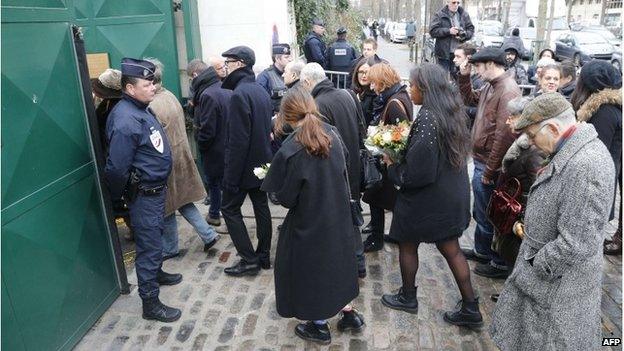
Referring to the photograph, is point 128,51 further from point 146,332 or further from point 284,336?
point 284,336

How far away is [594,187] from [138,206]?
3000mm

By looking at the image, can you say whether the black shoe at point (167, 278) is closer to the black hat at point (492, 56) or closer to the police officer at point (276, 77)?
the police officer at point (276, 77)

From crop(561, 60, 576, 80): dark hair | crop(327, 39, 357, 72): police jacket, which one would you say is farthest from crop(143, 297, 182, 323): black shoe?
crop(327, 39, 357, 72): police jacket

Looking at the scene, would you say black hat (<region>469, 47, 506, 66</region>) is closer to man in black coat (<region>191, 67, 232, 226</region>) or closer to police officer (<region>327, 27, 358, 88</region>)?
man in black coat (<region>191, 67, 232, 226</region>)

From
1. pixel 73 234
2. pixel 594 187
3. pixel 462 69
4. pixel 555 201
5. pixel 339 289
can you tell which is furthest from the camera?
pixel 462 69

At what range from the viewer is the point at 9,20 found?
294 cm

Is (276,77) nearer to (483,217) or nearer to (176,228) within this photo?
(176,228)

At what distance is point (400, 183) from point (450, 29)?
543 cm

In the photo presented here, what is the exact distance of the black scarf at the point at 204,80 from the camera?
17.1 feet

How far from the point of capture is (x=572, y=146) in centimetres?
240

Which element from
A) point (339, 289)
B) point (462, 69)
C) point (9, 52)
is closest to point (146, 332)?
point (339, 289)

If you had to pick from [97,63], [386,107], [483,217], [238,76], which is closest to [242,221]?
[238,76]

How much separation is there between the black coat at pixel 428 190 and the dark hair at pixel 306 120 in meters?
0.66

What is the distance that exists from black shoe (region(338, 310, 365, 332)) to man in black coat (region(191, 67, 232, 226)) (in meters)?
2.22
